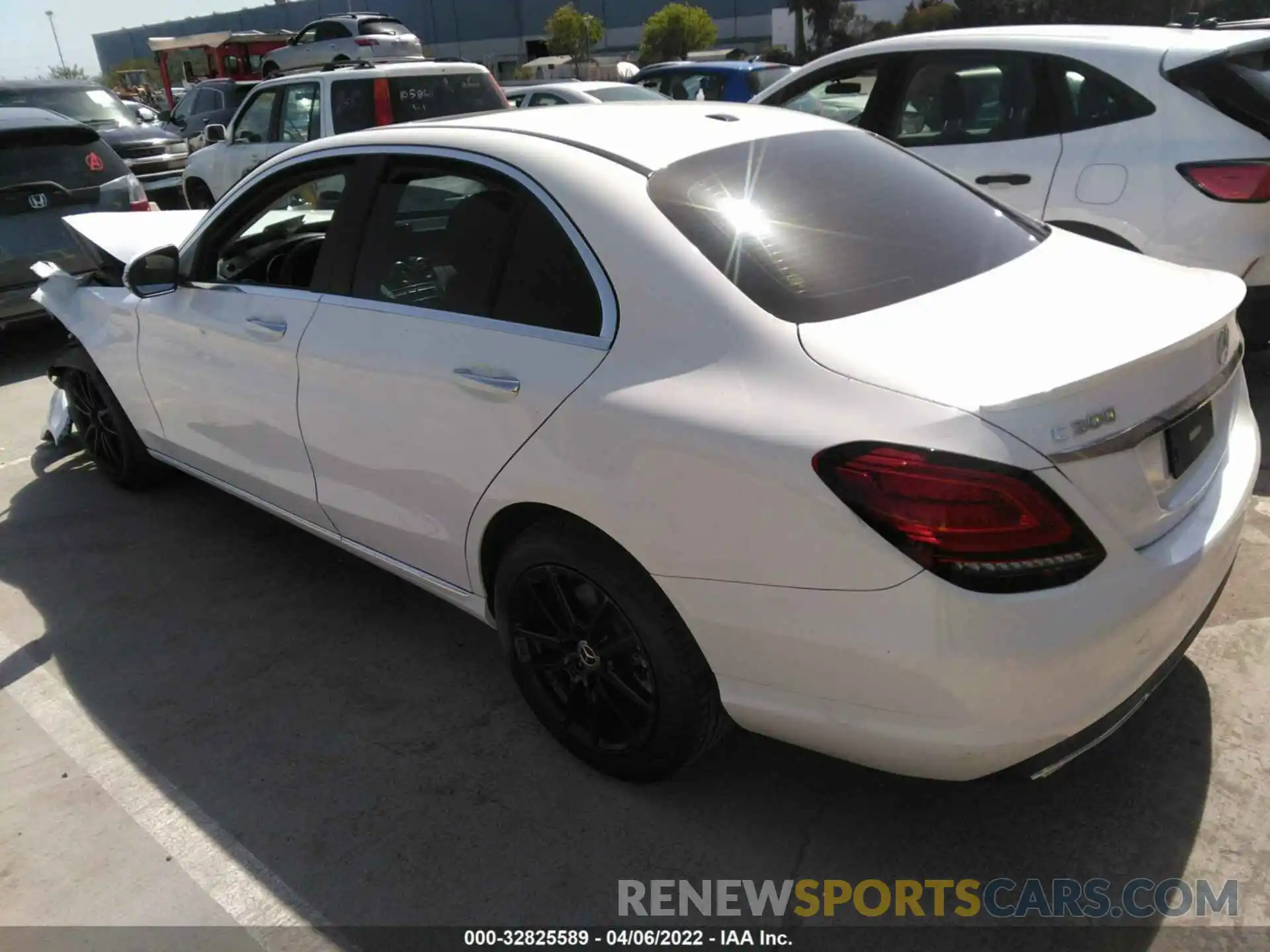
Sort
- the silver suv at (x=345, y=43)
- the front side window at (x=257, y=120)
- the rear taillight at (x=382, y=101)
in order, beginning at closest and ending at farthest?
the rear taillight at (x=382, y=101) → the front side window at (x=257, y=120) → the silver suv at (x=345, y=43)

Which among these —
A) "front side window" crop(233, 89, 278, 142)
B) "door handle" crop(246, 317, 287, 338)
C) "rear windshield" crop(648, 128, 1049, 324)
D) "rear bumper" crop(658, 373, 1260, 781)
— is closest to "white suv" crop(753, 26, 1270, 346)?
"rear windshield" crop(648, 128, 1049, 324)

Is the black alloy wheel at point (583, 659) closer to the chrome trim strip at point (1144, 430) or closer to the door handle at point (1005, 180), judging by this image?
the chrome trim strip at point (1144, 430)

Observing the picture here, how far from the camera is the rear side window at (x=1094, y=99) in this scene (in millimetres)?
4496

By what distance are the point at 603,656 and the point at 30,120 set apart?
6.67 m

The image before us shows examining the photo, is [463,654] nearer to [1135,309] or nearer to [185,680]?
[185,680]

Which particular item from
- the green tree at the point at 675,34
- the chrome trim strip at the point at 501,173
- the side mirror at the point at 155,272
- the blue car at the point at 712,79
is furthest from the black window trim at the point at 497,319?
the green tree at the point at 675,34

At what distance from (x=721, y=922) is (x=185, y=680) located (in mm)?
2000

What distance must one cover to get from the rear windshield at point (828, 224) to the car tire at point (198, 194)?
9127mm


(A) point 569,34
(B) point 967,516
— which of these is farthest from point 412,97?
(A) point 569,34

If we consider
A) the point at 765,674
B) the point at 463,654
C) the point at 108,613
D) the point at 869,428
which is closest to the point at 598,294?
→ the point at 869,428

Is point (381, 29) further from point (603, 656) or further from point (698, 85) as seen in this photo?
point (603, 656)

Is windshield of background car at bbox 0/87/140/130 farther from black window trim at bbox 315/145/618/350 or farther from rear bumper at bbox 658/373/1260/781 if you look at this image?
rear bumper at bbox 658/373/1260/781

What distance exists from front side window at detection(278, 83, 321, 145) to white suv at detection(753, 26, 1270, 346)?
5380 millimetres

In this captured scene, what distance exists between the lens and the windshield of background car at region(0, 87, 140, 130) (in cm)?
1131
